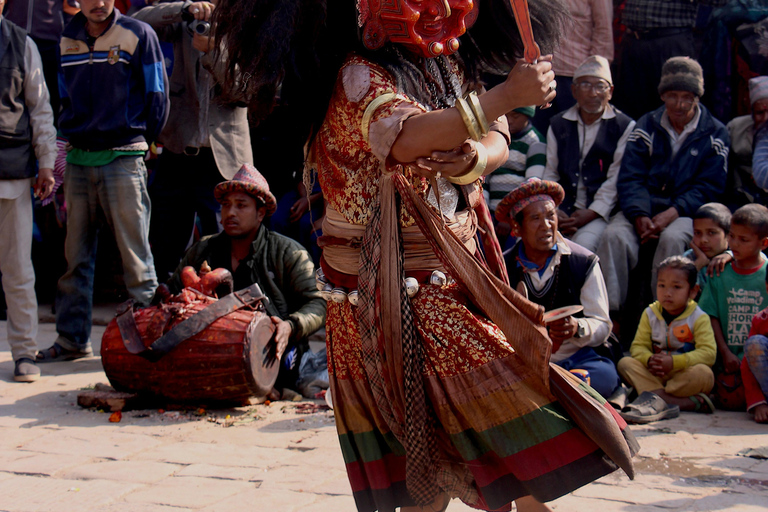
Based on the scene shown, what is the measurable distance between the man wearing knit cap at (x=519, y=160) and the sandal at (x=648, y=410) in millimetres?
2095

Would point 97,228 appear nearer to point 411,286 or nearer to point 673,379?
point 673,379

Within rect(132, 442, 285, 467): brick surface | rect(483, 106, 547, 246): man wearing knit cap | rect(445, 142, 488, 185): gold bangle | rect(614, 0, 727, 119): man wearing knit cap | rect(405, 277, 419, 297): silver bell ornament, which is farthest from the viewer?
rect(614, 0, 727, 119): man wearing knit cap

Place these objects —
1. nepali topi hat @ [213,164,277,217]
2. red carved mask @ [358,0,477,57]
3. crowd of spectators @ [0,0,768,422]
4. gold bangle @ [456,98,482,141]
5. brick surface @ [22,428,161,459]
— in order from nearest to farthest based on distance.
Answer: gold bangle @ [456,98,482,141]
red carved mask @ [358,0,477,57]
brick surface @ [22,428,161,459]
crowd of spectators @ [0,0,768,422]
nepali topi hat @ [213,164,277,217]

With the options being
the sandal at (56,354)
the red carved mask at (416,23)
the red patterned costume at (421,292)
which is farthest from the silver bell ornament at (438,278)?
the sandal at (56,354)

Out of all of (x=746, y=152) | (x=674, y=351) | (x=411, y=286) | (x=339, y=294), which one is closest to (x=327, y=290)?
(x=339, y=294)

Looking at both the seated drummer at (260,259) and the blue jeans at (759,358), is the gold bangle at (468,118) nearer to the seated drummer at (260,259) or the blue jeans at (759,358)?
the blue jeans at (759,358)

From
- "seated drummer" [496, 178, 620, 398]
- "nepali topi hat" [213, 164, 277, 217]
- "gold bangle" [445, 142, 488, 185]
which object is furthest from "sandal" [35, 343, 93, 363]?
"gold bangle" [445, 142, 488, 185]

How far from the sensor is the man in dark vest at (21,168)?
5.37 metres

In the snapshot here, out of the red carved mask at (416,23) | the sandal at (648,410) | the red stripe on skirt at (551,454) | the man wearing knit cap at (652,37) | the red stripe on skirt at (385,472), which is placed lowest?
the sandal at (648,410)

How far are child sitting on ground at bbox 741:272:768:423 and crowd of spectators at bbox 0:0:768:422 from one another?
11 millimetres

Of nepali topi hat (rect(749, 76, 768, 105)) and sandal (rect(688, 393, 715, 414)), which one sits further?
nepali topi hat (rect(749, 76, 768, 105))

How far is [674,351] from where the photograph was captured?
4.93 m

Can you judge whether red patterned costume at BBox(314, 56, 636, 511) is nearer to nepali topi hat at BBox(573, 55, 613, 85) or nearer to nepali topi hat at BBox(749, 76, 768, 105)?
nepali topi hat at BBox(573, 55, 613, 85)

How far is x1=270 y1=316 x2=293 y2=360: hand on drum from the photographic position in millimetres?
4973
